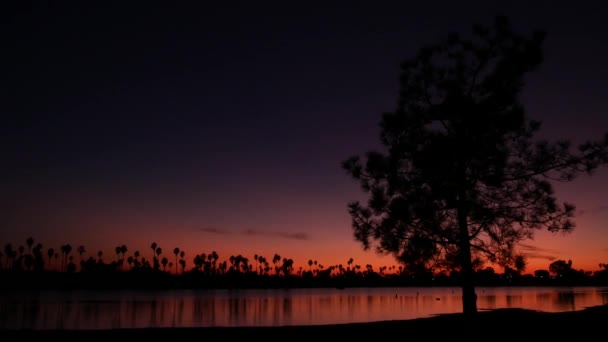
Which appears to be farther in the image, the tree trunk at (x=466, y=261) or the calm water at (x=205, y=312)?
the calm water at (x=205, y=312)

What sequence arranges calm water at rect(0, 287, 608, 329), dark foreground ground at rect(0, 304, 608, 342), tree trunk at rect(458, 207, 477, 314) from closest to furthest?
dark foreground ground at rect(0, 304, 608, 342), tree trunk at rect(458, 207, 477, 314), calm water at rect(0, 287, 608, 329)

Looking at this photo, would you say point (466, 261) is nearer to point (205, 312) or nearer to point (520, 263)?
point (520, 263)

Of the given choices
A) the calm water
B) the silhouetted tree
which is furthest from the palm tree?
the calm water

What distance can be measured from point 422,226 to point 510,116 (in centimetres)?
552

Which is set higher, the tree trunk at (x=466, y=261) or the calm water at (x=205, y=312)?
the tree trunk at (x=466, y=261)

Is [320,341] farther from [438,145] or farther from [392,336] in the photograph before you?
[438,145]

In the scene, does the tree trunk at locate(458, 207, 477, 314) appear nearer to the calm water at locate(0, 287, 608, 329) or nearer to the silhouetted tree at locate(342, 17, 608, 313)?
the silhouetted tree at locate(342, 17, 608, 313)

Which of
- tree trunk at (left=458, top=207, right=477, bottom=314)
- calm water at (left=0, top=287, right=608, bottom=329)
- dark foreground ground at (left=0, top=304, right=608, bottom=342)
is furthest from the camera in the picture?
calm water at (left=0, top=287, right=608, bottom=329)

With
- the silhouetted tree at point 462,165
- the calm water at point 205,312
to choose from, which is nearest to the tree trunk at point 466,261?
the silhouetted tree at point 462,165

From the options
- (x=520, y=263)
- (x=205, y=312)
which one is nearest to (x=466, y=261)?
(x=520, y=263)

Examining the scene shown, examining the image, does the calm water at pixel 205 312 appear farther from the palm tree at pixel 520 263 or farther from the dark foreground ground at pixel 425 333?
the palm tree at pixel 520 263

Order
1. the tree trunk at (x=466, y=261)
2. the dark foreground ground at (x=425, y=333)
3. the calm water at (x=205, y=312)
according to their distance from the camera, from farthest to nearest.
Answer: the calm water at (x=205, y=312)
the tree trunk at (x=466, y=261)
the dark foreground ground at (x=425, y=333)

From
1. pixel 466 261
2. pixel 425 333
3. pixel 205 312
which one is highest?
pixel 466 261

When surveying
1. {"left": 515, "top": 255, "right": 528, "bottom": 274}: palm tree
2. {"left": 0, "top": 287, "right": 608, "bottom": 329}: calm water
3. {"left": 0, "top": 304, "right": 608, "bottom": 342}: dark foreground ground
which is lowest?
{"left": 0, "top": 287, "right": 608, "bottom": 329}: calm water
